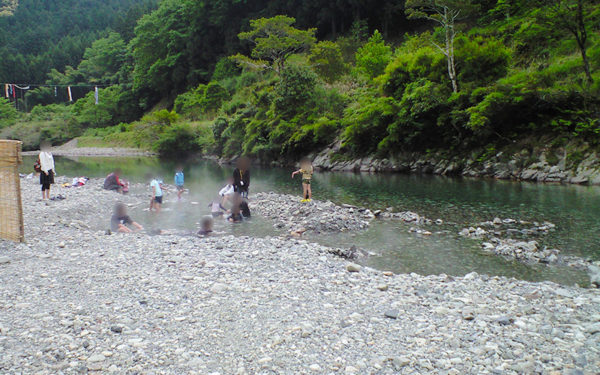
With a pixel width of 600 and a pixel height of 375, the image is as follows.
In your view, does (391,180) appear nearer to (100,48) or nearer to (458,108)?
(458,108)

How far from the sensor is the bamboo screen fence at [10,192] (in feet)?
31.5

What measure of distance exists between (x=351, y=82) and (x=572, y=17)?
83.5 ft

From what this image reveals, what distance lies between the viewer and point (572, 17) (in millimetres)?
23359

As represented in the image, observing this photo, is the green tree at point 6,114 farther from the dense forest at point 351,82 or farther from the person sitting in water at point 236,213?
the person sitting in water at point 236,213

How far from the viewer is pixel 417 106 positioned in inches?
1156

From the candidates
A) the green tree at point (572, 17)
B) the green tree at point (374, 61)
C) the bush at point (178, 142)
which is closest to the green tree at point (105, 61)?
the bush at point (178, 142)

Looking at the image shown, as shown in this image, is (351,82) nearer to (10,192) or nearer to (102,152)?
(10,192)

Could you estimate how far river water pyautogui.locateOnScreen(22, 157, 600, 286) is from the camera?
9.75 m

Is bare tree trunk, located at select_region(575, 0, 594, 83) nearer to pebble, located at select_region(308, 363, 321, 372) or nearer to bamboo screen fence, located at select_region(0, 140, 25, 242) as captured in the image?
pebble, located at select_region(308, 363, 321, 372)

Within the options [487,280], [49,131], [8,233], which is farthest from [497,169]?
[49,131]

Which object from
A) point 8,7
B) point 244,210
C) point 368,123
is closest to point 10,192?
point 244,210

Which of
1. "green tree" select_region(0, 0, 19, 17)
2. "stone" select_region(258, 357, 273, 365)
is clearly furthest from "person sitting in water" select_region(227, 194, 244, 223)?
"green tree" select_region(0, 0, 19, 17)

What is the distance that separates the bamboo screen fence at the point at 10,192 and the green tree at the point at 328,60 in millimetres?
41612

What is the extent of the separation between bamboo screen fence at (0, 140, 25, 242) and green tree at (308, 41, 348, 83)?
137 ft
